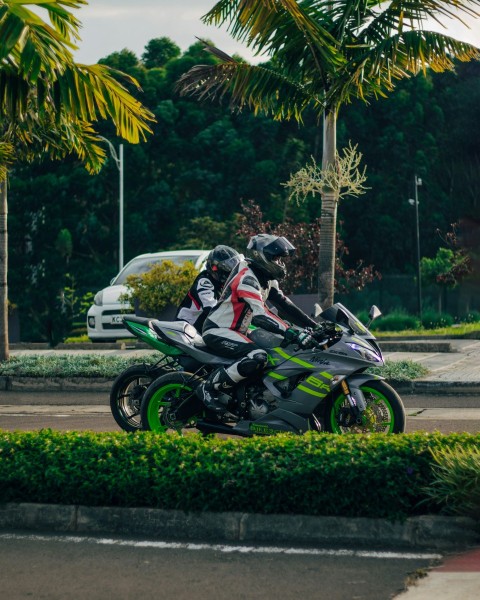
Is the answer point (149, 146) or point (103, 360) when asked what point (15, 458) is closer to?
point (103, 360)

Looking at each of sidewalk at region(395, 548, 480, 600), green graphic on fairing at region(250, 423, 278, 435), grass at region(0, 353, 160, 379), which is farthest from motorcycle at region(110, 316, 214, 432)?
grass at region(0, 353, 160, 379)

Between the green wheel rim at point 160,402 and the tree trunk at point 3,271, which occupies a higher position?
the tree trunk at point 3,271

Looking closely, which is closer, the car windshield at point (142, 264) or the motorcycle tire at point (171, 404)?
the motorcycle tire at point (171, 404)

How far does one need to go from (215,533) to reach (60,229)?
38.9m

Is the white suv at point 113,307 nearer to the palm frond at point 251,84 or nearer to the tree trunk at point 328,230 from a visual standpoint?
the tree trunk at point 328,230

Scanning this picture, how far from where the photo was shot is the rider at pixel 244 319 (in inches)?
348

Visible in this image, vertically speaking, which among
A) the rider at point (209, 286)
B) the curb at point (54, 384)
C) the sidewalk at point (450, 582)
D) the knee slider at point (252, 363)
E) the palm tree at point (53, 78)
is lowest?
the sidewalk at point (450, 582)

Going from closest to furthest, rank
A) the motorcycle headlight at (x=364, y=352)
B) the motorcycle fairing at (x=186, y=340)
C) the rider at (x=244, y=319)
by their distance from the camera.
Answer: the motorcycle headlight at (x=364, y=352)
the rider at (x=244, y=319)
the motorcycle fairing at (x=186, y=340)

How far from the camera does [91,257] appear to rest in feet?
150

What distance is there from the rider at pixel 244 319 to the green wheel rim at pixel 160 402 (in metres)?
0.39

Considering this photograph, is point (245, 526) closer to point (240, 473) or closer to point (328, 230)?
point (240, 473)

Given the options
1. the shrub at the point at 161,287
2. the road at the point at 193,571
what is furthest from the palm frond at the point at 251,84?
the road at the point at 193,571

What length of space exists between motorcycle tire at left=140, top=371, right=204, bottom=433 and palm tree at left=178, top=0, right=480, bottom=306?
6049 millimetres

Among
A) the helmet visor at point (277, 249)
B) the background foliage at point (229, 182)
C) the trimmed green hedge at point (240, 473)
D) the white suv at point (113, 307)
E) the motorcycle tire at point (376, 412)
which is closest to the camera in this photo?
the trimmed green hedge at point (240, 473)
